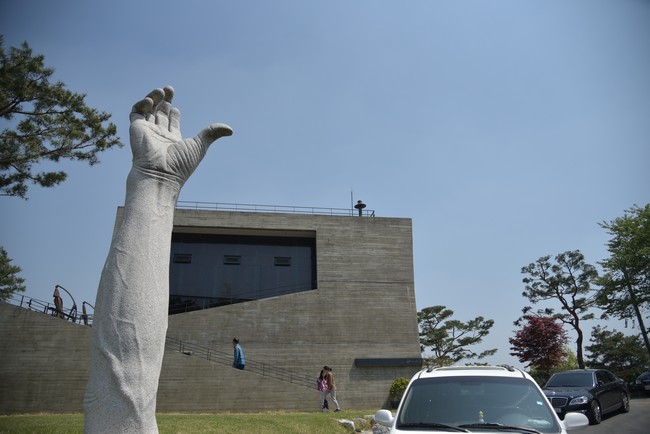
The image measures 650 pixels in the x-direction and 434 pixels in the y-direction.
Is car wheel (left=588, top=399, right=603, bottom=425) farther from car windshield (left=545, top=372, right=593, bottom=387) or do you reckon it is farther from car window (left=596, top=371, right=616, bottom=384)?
car window (left=596, top=371, right=616, bottom=384)

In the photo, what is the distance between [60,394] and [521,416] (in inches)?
795

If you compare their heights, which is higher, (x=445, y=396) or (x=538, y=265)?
(x=538, y=265)

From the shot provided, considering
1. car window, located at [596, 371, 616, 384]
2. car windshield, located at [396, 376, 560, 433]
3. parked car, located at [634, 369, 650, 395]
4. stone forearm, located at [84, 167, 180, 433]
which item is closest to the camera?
car windshield, located at [396, 376, 560, 433]

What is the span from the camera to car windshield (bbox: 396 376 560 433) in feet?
15.5

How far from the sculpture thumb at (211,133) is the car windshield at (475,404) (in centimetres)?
422

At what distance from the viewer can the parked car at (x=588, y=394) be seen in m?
13.1

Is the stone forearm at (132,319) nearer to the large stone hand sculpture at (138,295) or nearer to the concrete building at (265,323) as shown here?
the large stone hand sculpture at (138,295)

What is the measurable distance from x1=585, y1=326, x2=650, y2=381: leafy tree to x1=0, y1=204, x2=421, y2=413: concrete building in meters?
22.8

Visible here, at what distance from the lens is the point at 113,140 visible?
53.9ft

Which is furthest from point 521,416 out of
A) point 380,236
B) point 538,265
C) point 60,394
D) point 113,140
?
point 538,265

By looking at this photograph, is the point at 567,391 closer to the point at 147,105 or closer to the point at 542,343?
the point at 147,105

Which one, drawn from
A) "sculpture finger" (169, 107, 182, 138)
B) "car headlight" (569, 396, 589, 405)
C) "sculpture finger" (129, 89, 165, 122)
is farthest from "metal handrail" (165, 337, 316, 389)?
"sculpture finger" (129, 89, 165, 122)

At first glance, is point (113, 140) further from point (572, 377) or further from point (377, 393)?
point (377, 393)

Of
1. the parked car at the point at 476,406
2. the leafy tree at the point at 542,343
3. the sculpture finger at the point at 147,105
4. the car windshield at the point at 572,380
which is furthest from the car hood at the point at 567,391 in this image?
the leafy tree at the point at 542,343
